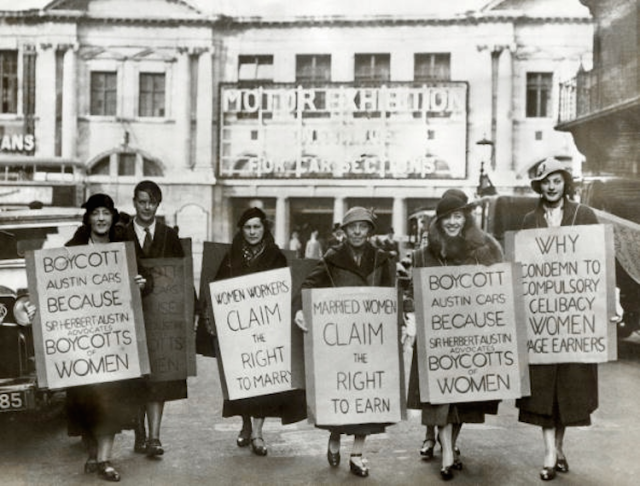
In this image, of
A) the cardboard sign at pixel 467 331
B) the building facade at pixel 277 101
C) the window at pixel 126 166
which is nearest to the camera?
the cardboard sign at pixel 467 331

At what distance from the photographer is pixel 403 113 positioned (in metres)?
8.45

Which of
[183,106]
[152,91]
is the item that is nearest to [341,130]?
[183,106]

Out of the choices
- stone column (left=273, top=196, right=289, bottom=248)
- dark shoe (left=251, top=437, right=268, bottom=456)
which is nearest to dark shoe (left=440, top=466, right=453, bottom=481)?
dark shoe (left=251, top=437, right=268, bottom=456)

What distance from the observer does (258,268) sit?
193 inches

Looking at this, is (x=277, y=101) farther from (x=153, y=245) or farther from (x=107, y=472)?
(x=107, y=472)

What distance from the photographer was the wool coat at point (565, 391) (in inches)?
168

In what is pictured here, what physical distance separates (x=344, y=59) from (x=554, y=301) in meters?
4.37

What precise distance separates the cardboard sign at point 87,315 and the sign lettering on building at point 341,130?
13.5 feet

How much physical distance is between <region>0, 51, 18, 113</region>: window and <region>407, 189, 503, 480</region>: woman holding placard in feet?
15.7

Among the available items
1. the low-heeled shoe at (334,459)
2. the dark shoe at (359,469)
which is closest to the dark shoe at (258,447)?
the low-heeled shoe at (334,459)

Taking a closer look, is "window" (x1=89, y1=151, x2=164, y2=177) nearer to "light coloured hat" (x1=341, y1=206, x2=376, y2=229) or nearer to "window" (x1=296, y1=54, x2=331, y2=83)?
"window" (x1=296, y1=54, x2=331, y2=83)

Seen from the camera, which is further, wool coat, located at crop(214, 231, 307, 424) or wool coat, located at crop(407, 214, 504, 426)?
wool coat, located at crop(214, 231, 307, 424)

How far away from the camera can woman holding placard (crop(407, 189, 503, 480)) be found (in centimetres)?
434

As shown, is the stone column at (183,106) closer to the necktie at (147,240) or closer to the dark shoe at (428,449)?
the necktie at (147,240)
